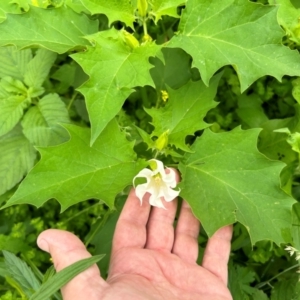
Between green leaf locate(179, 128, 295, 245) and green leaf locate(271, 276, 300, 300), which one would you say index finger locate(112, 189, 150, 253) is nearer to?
green leaf locate(179, 128, 295, 245)

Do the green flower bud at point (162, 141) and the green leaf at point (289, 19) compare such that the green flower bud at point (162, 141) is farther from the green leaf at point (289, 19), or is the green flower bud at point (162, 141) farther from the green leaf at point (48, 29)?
the green leaf at point (289, 19)

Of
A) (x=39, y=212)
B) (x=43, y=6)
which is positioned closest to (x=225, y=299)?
(x=39, y=212)

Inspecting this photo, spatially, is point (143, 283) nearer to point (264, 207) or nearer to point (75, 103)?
point (264, 207)

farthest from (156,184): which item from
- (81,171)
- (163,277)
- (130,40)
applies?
(130,40)

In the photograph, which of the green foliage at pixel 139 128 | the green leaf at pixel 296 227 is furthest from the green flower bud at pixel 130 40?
the green leaf at pixel 296 227

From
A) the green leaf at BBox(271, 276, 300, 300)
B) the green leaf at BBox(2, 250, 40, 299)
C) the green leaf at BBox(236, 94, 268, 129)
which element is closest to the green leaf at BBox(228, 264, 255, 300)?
the green leaf at BBox(271, 276, 300, 300)

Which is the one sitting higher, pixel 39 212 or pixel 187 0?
pixel 187 0
